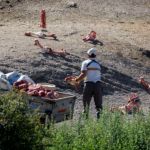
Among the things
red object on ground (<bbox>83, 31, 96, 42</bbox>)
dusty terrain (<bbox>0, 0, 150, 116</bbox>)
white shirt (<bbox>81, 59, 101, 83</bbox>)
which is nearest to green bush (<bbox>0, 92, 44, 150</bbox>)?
white shirt (<bbox>81, 59, 101, 83</bbox>)

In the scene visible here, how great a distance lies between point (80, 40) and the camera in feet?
86.6

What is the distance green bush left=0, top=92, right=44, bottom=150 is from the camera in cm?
1020

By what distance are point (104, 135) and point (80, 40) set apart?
15099 millimetres

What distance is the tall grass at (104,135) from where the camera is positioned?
11.2m

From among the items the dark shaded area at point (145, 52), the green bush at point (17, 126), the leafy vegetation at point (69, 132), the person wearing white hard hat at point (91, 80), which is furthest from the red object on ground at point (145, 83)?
the green bush at point (17, 126)

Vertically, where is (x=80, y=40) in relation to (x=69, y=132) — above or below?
below

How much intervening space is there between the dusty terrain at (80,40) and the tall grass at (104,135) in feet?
22.5

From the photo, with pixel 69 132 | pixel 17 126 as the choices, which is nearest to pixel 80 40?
pixel 69 132

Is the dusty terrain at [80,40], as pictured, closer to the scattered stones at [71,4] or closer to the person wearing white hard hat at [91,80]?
the scattered stones at [71,4]

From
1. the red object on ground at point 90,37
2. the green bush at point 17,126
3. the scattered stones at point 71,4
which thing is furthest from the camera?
the scattered stones at point 71,4

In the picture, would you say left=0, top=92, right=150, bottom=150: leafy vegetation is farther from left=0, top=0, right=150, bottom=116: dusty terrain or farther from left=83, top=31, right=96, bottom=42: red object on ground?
left=83, top=31, right=96, bottom=42: red object on ground

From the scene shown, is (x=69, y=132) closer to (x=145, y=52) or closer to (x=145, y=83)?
(x=145, y=83)

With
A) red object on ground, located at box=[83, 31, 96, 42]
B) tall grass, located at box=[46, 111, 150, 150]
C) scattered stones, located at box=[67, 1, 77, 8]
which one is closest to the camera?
tall grass, located at box=[46, 111, 150, 150]

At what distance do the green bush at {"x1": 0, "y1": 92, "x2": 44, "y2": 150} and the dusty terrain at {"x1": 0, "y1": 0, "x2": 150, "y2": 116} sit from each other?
818 cm
